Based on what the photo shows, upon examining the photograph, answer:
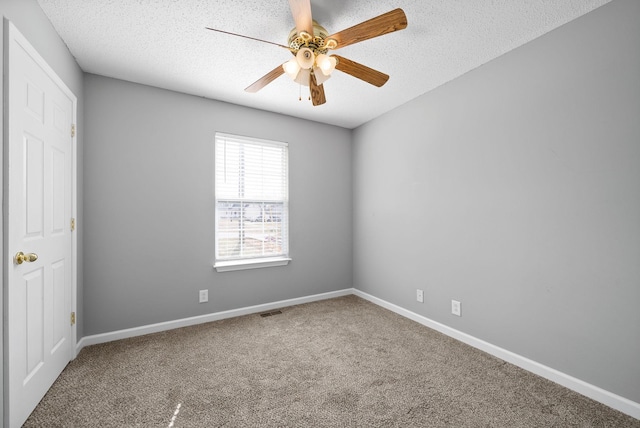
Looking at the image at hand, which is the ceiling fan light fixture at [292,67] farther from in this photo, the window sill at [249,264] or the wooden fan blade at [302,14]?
the window sill at [249,264]

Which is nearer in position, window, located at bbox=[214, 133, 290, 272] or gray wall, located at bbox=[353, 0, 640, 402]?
gray wall, located at bbox=[353, 0, 640, 402]

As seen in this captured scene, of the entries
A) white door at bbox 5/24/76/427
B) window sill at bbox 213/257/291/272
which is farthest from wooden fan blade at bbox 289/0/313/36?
window sill at bbox 213/257/291/272

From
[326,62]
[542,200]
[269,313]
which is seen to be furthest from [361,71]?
[269,313]

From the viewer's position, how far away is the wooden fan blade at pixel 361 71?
1.93 m

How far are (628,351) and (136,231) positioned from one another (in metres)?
3.85

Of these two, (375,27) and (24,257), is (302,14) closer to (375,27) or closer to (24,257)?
(375,27)

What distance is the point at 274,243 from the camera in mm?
3645

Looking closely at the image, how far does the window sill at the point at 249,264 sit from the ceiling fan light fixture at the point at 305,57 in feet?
7.43

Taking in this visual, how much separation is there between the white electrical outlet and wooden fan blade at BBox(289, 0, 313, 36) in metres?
2.57

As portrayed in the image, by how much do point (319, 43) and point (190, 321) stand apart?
2881 mm

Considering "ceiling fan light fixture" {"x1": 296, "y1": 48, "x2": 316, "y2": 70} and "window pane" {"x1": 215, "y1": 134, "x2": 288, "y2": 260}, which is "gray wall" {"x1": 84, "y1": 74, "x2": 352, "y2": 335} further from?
"ceiling fan light fixture" {"x1": 296, "y1": 48, "x2": 316, "y2": 70}

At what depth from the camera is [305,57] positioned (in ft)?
5.85

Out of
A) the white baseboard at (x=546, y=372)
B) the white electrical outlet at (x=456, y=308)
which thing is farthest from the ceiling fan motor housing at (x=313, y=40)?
the white baseboard at (x=546, y=372)

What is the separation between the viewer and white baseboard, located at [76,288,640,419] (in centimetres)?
175
